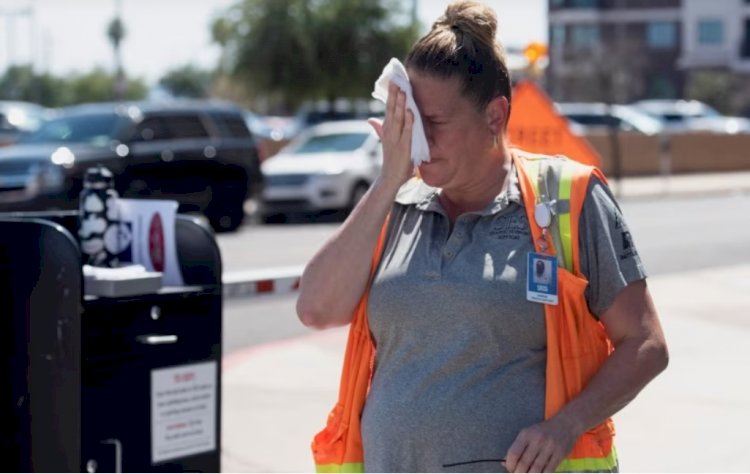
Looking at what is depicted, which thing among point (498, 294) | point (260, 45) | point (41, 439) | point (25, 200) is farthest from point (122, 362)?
point (260, 45)

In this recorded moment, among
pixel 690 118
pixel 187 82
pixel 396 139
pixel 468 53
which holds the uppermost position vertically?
pixel 187 82

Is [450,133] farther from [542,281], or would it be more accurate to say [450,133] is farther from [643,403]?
[643,403]

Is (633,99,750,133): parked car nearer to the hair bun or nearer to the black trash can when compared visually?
the black trash can

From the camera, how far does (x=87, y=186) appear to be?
4.63 metres

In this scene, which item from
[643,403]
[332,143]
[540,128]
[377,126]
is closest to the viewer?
[377,126]

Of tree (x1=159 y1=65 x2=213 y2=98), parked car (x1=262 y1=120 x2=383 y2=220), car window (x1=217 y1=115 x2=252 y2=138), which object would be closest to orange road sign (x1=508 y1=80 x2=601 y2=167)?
car window (x1=217 y1=115 x2=252 y2=138)

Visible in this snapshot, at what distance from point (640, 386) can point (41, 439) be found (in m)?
2.29

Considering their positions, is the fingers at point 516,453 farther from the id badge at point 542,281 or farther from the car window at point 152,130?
the car window at point 152,130

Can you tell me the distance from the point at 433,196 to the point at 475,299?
12.1 inches

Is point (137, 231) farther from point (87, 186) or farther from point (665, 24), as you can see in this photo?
point (665, 24)

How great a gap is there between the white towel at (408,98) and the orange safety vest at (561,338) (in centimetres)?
20

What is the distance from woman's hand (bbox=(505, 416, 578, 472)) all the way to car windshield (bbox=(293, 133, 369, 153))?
63.5 feet

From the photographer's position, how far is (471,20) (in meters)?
2.71

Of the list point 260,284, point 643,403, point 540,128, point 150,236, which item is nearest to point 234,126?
point 540,128
